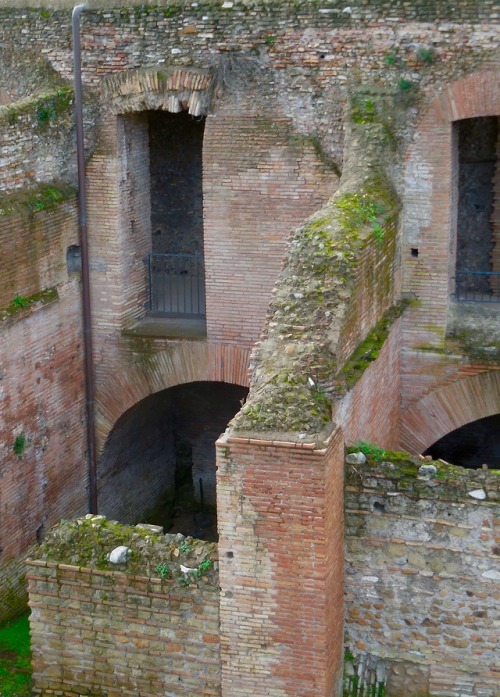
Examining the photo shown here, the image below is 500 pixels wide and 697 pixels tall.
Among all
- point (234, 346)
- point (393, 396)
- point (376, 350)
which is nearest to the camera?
point (376, 350)

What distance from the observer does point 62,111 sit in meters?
13.2

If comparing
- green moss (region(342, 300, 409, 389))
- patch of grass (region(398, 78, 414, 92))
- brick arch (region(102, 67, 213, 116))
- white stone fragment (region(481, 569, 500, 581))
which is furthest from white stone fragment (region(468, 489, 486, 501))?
brick arch (region(102, 67, 213, 116))

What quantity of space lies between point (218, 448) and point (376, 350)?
7.95 feet

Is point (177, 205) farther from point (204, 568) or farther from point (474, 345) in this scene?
point (204, 568)

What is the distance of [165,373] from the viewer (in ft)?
45.1

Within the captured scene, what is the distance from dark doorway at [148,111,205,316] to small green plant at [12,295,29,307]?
2.36 meters

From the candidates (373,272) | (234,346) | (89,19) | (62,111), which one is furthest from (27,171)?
(373,272)

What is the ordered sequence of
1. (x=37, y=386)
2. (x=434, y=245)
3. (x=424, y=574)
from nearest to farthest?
(x=424, y=574) < (x=434, y=245) < (x=37, y=386)

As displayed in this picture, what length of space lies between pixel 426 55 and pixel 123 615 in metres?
5.98

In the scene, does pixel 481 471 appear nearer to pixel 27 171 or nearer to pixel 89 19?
pixel 27 171

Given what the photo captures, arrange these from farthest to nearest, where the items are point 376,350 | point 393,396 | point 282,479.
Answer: point 393,396, point 376,350, point 282,479

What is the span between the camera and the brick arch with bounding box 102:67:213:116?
12891 mm

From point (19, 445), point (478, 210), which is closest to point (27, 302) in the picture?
point (19, 445)

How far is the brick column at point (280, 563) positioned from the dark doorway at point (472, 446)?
5.51 m
